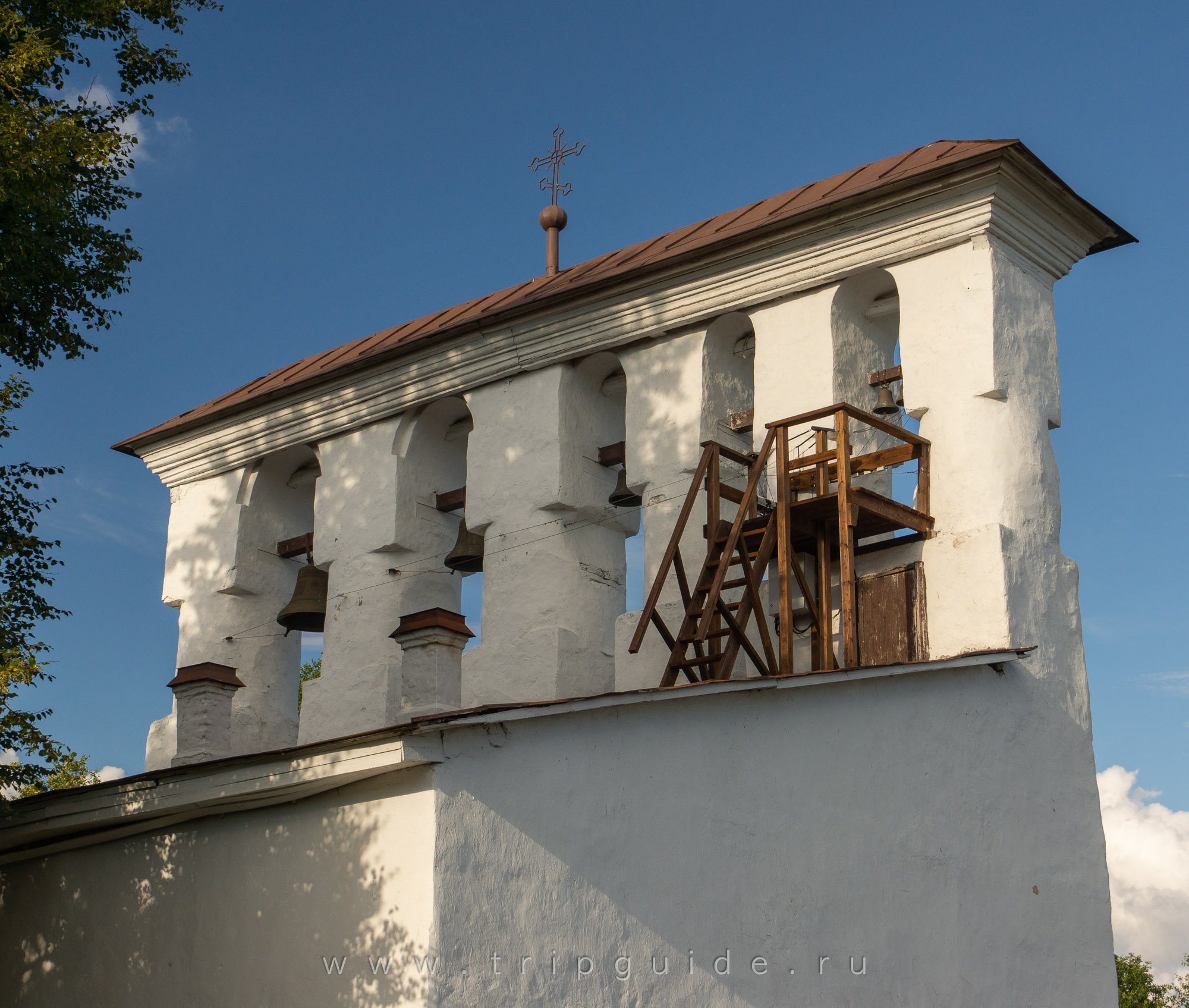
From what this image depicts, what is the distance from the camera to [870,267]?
12.8m

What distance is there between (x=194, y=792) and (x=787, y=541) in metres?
4.39

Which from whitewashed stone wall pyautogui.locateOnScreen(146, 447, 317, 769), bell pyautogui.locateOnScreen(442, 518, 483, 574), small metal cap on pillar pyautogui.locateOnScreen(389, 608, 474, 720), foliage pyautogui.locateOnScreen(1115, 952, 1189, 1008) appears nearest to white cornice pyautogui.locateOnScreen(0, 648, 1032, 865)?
small metal cap on pillar pyautogui.locateOnScreen(389, 608, 474, 720)

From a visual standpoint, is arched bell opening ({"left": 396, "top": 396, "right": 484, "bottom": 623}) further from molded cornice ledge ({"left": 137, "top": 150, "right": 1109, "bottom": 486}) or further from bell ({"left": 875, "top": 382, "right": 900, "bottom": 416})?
bell ({"left": 875, "top": 382, "right": 900, "bottom": 416})

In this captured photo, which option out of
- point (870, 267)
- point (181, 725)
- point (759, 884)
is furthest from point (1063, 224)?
point (181, 725)

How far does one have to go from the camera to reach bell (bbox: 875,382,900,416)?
12.8m

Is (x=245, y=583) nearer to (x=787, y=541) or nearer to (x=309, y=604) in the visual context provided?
(x=309, y=604)

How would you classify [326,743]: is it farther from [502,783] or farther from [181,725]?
[181,725]

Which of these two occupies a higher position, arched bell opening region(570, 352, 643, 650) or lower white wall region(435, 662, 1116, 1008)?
arched bell opening region(570, 352, 643, 650)

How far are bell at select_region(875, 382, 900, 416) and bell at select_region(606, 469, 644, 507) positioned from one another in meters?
2.21

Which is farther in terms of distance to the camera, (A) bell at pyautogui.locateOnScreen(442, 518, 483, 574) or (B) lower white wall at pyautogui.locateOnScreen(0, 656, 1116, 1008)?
(A) bell at pyautogui.locateOnScreen(442, 518, 483, 574)

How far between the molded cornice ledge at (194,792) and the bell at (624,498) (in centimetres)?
481

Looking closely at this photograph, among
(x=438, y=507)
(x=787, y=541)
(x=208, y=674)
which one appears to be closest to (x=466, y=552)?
(x=438, y=507)

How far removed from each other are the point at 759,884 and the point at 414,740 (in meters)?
2.41

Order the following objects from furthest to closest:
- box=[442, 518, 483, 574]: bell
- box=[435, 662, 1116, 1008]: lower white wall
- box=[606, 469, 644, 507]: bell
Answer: box=[442, 518, 483, 574]: bell, box=[606, 469, 644, 507]: bell, box=[435, 662, 1116, 1008]: lower white wall
